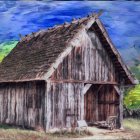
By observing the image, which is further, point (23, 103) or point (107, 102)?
point (107, 102)

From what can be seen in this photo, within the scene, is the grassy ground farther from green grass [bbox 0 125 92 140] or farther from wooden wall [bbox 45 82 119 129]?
wooden wall [bbox 45 82 119 129]

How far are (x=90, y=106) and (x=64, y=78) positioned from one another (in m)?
5.20

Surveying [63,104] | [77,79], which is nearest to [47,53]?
[77,79]

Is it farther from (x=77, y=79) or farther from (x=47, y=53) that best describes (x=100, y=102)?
(x=47, y=53)

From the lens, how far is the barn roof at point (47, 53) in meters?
24.6

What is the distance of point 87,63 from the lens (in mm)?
26516

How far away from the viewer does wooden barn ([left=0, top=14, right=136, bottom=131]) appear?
24531mm

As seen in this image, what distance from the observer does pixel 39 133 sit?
23.0m

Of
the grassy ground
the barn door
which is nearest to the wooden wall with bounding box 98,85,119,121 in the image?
the barn door

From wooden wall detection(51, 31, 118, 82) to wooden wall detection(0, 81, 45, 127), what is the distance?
1552 millimetres

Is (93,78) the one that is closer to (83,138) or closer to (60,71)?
(60,71)

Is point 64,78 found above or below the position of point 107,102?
above

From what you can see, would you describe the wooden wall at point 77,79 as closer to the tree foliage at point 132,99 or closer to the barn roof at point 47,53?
the barn roof at point 47,53

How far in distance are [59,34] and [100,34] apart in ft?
7.97
